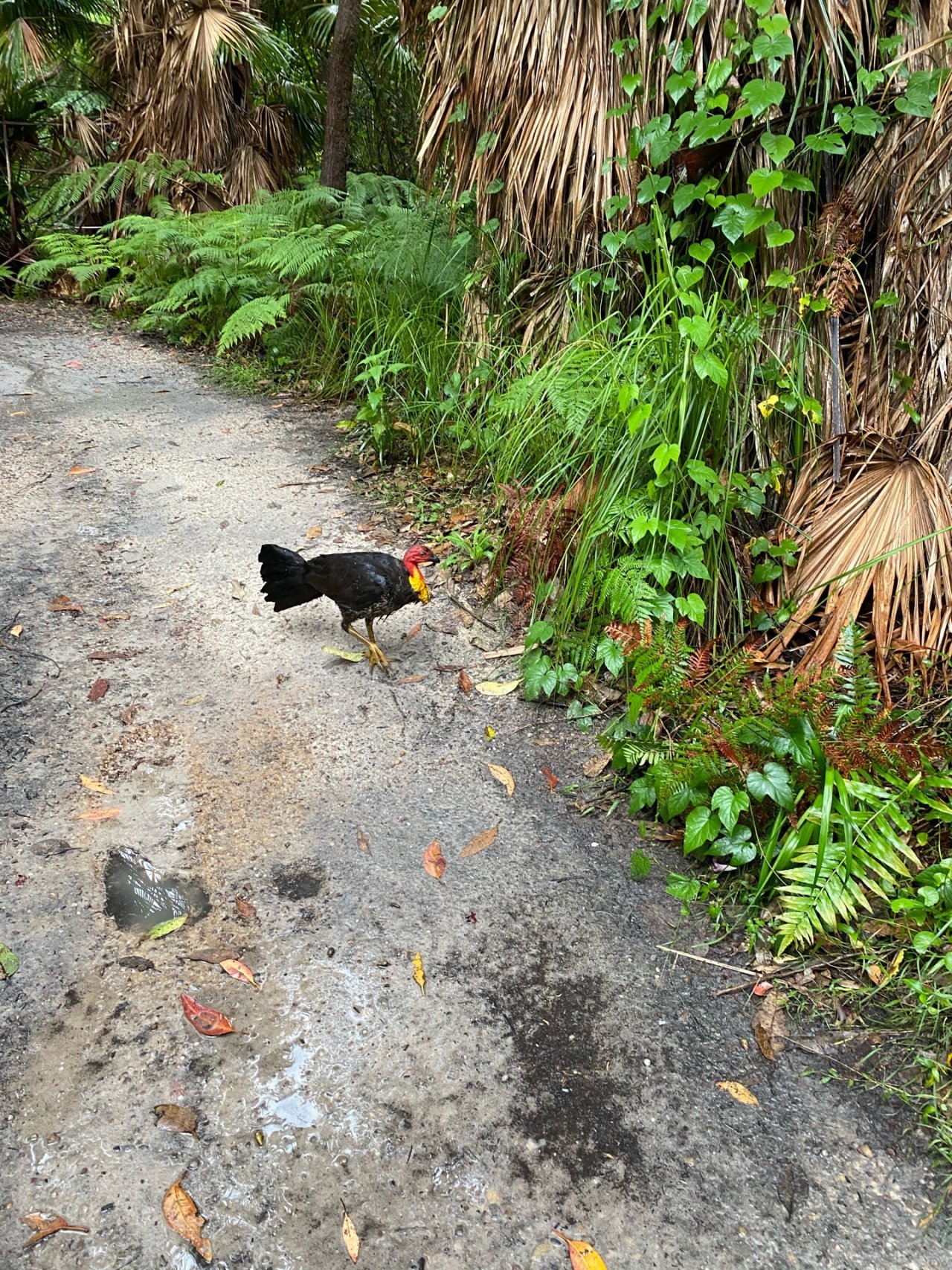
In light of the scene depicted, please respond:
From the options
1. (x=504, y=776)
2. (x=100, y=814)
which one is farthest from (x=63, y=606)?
(x=504, y=776)

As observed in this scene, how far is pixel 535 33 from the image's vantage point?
401cm

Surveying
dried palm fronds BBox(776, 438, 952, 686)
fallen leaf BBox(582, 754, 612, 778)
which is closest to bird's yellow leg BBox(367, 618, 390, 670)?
fallen leaf BBox(582, 754, 612, 778)

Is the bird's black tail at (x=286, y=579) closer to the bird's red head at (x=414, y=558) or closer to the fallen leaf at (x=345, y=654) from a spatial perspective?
the fallen leaf at (x=345, y=654)

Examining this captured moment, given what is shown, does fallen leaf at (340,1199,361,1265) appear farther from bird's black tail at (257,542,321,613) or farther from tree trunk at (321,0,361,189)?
tree trunk at (321,0,361,189)

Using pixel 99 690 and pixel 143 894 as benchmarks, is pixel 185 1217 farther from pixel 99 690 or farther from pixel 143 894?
pixel 99 690

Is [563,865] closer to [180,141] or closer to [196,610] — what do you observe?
[196,610]

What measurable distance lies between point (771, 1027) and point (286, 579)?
8.02ft

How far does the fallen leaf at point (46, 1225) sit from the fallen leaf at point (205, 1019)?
0.48 metres

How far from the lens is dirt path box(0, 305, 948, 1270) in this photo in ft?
6.40

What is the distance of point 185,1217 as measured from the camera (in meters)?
A: 1.90

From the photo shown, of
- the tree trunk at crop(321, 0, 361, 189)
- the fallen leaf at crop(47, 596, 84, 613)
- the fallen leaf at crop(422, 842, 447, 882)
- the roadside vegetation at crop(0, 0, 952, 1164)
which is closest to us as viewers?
the roadside vegetation at crop(0, 0, 952, 1164)

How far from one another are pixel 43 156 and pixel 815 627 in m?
9.03

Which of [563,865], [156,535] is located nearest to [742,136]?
[563,865]

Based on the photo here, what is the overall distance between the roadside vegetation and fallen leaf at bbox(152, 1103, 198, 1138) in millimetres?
1561
